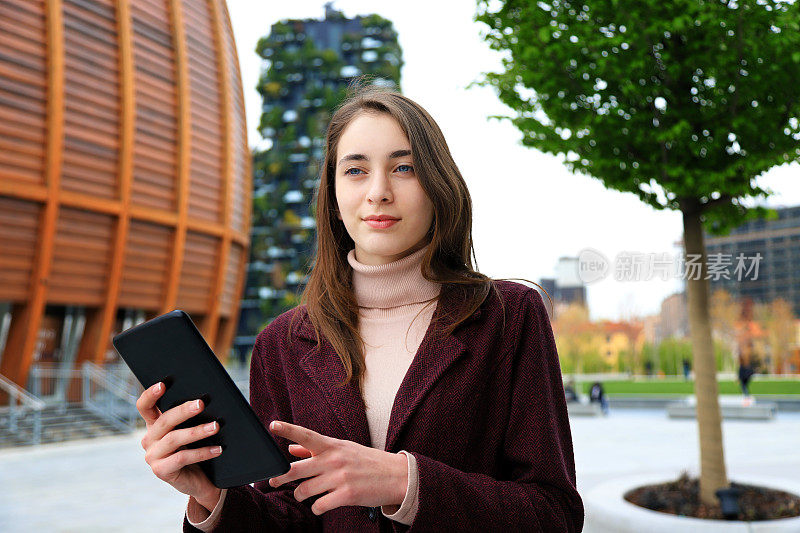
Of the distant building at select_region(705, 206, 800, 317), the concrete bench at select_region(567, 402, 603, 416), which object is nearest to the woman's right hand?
the concrete bench at select_region(567, 402, 603, 416)

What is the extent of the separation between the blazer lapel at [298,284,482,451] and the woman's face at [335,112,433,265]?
0.24 metres

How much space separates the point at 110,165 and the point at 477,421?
714 inches

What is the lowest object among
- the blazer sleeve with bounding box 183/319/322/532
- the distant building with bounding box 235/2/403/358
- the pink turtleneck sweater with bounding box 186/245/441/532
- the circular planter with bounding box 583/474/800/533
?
the circular planter with bounding box 583/474/800/533

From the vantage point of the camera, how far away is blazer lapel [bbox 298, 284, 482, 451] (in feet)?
5.94

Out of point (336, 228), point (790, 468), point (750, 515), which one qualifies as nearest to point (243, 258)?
point (790, 468)

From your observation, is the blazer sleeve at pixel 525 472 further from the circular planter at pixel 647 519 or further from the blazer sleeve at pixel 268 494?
the circular planter at pixel 647 519

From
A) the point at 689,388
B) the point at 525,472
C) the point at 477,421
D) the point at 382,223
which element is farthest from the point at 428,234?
the point at 689,388

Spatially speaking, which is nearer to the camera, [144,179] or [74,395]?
[74,395]

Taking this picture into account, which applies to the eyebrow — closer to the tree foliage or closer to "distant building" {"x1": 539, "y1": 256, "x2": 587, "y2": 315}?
the tree foliage

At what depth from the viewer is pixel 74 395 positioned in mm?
17828

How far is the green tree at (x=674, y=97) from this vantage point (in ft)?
20.5

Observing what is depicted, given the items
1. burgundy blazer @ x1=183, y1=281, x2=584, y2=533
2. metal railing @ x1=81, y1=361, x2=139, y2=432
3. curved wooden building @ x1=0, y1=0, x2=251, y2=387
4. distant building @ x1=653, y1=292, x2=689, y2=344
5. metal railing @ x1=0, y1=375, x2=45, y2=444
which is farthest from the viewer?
distant building @ x1=653, y1=292, x2=689, y2=344

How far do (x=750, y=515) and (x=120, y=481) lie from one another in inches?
349

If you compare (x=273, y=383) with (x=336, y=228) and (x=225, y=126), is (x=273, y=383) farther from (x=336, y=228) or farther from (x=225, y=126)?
(x=225, y=126)
